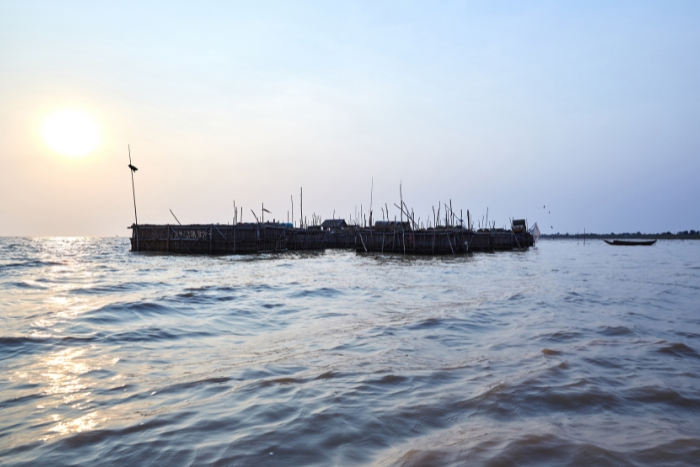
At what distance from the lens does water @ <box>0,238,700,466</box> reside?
3.68 m

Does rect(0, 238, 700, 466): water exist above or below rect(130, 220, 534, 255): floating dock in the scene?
below

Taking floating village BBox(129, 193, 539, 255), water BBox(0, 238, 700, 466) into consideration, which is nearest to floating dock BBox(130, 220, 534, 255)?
floating village BBox(129, 193, 539, 255)

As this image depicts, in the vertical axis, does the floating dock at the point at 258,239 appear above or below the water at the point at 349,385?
above

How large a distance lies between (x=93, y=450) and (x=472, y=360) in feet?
16.0

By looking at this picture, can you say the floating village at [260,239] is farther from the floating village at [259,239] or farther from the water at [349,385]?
the water at [349,385]

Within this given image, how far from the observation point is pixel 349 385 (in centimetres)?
533

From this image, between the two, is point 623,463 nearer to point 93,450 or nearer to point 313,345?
point 93,450

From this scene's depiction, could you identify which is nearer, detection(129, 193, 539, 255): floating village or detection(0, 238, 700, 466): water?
detection(0, 238, 700, 466): water

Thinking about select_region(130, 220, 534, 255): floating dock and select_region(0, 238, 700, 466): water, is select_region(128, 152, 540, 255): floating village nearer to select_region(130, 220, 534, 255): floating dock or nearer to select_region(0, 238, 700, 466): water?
select_region(130, 220, 534, 255): floating dock

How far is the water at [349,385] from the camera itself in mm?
3680

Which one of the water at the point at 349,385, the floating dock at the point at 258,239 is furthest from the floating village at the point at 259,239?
the water at the point at 349,385

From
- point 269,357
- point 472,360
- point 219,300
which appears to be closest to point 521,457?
point 472,360

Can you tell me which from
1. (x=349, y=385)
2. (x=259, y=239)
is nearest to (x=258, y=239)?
(x=259, y=239)

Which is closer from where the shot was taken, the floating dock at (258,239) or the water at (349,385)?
the water at (349,385)
